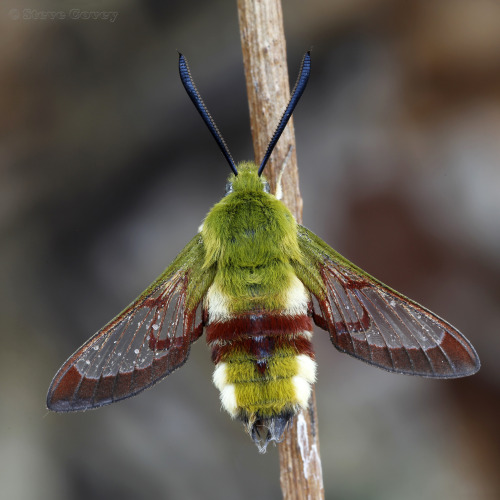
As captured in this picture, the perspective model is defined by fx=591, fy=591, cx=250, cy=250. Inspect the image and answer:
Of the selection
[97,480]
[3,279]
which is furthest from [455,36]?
[97,480]

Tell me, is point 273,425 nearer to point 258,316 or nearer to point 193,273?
point 258,316

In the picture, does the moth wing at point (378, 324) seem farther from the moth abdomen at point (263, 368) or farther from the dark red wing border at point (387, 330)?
the moth abdomen at point (263, 368)

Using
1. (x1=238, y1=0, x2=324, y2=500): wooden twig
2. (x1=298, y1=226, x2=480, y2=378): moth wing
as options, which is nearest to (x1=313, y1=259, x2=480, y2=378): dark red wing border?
(x1=298, y1=226, x2=480, y2=378): moth wing

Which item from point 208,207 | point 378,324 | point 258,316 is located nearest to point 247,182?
point 258,316

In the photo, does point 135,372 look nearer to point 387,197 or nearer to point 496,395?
point 387,197

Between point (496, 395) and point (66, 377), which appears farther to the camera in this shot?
point (496, 395)
